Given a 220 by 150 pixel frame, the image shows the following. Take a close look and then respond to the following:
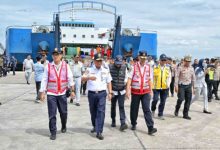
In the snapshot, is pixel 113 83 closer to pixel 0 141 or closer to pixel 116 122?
pixel 116 122

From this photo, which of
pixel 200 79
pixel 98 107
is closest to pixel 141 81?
pixel 98 107

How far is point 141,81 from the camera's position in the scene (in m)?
7.97

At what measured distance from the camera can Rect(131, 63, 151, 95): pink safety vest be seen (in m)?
7.97

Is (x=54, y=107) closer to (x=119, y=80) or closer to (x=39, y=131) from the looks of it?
(x=39, y=131)

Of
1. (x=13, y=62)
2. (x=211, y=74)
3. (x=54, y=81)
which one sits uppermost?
(x=54, y=81)

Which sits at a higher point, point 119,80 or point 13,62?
point 119,80

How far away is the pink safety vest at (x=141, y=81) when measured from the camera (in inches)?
314

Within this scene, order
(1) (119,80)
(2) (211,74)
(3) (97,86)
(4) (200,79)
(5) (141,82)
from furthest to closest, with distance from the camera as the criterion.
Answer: (2) (211,74) → (4) (200,79) → (1) (119,80) → (5) (141,82) → (3) (97,86)

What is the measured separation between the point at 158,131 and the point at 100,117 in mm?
1397

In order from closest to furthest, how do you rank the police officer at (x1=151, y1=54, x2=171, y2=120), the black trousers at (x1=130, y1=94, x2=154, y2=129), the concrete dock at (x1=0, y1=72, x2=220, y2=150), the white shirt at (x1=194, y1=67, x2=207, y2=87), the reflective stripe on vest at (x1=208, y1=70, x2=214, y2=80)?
1. the concrete dock at (x1=0, y1=72, x2=220, y2=150)
2. the black trousers at (x1=130, y1=94, x2=154, y2=129)
3. the police officer at (x1=151, y1=54, x2=171, y2=120)
4. the white shirt at (x1=194, y1=67, x2=207, y2=87)
5. the reflective stripe on vest at (x1=208, y1=70, x2=214, y2=80)

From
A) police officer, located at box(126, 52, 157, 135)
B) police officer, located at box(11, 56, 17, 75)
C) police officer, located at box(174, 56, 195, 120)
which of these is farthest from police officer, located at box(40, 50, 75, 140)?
police officer, located at box(11, 56, 17, 75)

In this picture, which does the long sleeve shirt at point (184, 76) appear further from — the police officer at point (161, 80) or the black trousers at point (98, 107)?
the black trousers at point (98, 107)

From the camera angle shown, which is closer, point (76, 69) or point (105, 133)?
point (105, 133)

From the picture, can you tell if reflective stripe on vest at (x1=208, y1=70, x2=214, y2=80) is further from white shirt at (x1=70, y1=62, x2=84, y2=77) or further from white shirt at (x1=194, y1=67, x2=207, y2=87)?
white shirt at (x1=70, y1=62, x2=84, y2=77)
